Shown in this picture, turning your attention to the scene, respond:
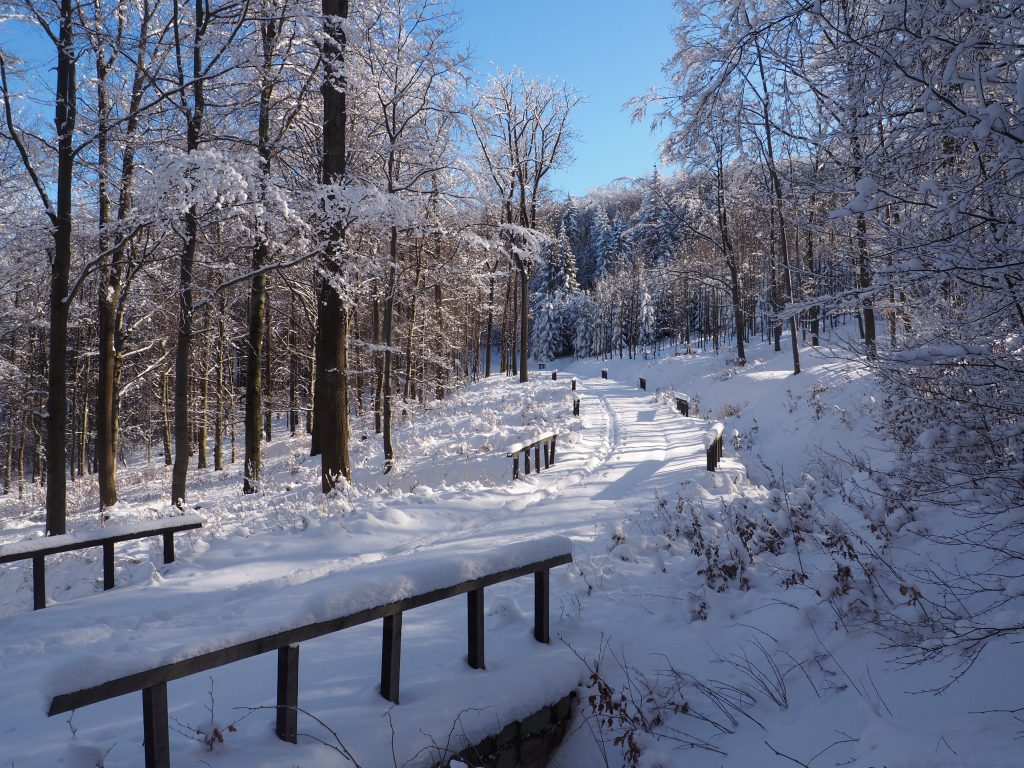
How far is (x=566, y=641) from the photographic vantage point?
457 cm

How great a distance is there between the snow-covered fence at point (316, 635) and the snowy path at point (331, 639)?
0.07 meters

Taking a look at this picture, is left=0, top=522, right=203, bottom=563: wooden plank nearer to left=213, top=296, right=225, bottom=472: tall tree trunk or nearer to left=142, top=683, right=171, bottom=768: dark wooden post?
left=142, top=683, right=171, bottom=768: dark wooden post

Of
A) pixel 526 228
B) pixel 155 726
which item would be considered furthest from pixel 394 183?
pixel 155 726

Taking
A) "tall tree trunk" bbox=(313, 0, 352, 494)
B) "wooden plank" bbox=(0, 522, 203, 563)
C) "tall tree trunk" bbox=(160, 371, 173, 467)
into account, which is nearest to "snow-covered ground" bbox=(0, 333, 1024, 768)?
"wooden plank" bbox=(0, 522, 203, 563)

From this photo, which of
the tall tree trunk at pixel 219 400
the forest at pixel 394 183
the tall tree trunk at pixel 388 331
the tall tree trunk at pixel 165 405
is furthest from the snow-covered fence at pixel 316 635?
the tall tree trunk at pixel 165 405

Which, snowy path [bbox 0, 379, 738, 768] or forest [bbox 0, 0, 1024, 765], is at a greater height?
forest [bbox 0, 0, 1024, 765]

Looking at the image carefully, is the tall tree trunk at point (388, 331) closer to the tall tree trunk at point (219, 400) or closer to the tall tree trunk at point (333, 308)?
the tall tree trunk at point (333, 308)

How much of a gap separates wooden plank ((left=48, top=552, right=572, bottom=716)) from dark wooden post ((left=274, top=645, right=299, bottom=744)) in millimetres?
156

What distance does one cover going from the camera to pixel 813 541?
5730mm

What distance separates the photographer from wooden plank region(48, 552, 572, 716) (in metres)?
2.23

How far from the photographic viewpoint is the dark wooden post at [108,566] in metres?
6.33

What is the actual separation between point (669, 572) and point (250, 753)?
4.15 m

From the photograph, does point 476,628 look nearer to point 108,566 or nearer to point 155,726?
point 155,726

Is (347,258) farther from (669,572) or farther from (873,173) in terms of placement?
(873,173)
